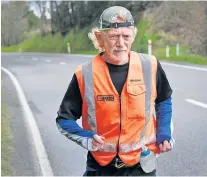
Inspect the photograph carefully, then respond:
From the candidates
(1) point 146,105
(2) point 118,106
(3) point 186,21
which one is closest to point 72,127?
(2) point 118,106

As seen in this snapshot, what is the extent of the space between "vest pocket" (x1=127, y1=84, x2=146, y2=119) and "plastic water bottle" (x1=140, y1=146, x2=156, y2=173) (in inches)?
8.6

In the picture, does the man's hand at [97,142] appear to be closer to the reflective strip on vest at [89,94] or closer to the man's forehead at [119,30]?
the reflective strip on vest at [89,94]

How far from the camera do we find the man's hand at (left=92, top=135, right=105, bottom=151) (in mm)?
2742

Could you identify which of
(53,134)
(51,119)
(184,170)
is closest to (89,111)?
(184,170)

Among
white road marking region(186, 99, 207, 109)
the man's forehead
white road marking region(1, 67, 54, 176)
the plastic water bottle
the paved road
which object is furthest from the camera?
white road marking region(186, 99, 207, 109)

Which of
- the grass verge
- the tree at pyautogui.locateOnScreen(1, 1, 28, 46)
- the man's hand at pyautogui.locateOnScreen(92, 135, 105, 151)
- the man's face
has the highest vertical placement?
the man's face

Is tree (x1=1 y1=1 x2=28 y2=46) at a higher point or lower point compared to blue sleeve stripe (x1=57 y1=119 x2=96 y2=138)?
lower

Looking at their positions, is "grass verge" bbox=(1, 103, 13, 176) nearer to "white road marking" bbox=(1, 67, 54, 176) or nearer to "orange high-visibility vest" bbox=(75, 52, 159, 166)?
"white road marking" bbox=(1, 67, 54, 176)

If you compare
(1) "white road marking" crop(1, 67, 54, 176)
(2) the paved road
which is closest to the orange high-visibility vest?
(2) the paved road

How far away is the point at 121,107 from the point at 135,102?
0.30ft

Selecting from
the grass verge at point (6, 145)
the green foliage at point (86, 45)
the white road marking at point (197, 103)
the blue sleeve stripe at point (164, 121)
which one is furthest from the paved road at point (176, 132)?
the green foliage at point (86, 45)

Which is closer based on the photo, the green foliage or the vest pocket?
the vest pocket

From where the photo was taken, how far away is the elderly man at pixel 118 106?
2.75 meters

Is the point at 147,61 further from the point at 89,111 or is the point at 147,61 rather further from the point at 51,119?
the point at 51,119
